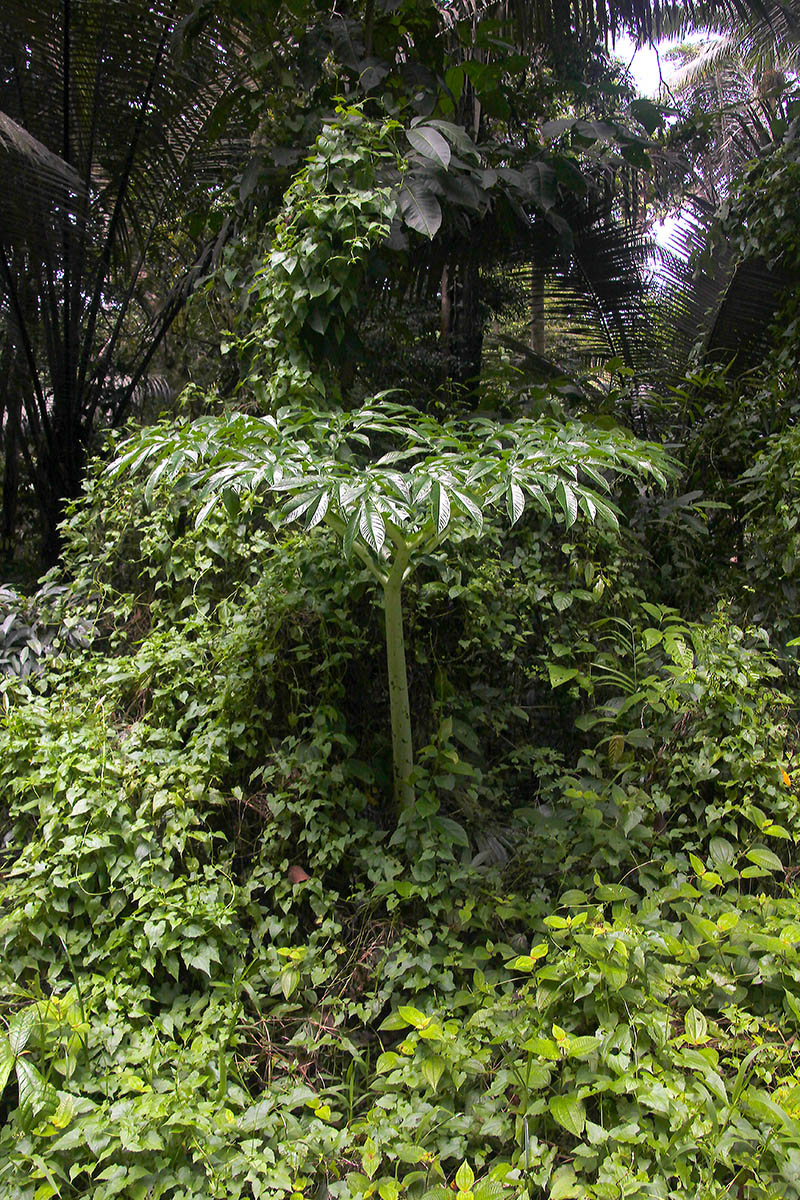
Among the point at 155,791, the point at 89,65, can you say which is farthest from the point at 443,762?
the point at 89,65

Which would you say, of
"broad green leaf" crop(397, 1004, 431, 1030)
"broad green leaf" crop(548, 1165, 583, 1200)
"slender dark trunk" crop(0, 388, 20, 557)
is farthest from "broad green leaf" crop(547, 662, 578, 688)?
"slender dark trunk" crop(0, 388, 20, 557)

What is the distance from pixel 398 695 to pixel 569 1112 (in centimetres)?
112

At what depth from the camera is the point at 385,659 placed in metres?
2.85

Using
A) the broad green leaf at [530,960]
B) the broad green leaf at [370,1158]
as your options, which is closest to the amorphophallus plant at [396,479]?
the broad green leaf at [530,960]

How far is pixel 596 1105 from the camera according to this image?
70.3 inches

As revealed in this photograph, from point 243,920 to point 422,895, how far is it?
21.0 inches

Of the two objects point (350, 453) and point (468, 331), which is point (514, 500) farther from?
point (468, 331)

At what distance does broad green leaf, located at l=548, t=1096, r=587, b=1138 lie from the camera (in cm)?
166

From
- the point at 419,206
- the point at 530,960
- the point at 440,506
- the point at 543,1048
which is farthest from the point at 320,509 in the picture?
the point at 419,206

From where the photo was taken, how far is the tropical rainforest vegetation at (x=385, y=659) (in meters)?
1.81

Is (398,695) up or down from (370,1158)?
up

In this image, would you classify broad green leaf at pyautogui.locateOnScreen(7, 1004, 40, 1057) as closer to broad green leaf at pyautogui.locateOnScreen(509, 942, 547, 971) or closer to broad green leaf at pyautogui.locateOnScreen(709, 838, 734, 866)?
broad green leaf at pyautogui.locateOnScreen(509, 942, 547, 971)

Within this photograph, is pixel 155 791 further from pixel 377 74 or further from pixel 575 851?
pixel 377 74

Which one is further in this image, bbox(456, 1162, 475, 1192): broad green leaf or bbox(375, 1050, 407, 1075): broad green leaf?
bbox(375, 1050, 407, 1075): broad green leaf
